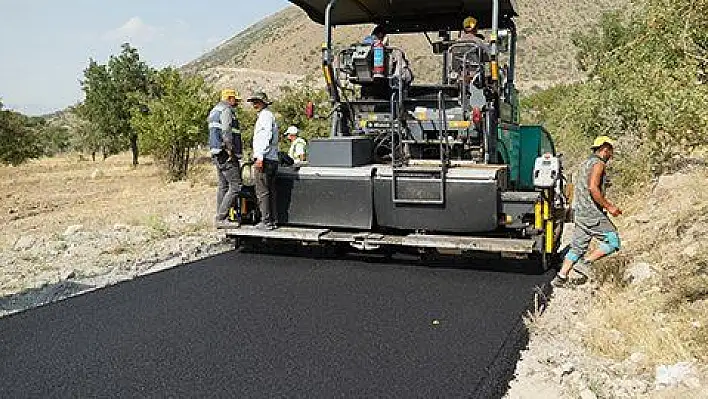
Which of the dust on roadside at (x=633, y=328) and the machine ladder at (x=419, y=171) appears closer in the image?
the dust on roadside at (x=633, y=328)

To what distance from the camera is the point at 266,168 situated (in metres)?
6.98

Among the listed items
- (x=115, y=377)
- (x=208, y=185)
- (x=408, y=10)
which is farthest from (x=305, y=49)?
(x=115, y=377)

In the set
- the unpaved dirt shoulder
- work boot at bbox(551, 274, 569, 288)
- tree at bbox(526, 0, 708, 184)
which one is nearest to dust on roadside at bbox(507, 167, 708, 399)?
work boot at bbox(551, 274, 569, 288)

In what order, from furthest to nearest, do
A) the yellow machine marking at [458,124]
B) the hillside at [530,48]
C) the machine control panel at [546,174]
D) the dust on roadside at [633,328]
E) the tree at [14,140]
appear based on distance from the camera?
the hillside at [530,48] < the tree at [14,140] < the yellow machine marking at [458,124] < the machine control panel at [546,174] < the dust on roadside at [633,328]

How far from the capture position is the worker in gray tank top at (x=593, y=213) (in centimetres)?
586

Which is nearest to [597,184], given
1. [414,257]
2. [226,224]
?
[414,257]

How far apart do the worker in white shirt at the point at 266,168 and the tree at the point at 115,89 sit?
2682 cm

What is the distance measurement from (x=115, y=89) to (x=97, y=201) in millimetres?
15226

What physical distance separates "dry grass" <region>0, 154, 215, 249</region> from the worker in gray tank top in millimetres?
5201

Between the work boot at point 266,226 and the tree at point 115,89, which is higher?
the tree at point 115,89

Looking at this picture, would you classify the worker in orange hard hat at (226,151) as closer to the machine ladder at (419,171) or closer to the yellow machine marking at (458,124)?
the machine ladder at (419,171)

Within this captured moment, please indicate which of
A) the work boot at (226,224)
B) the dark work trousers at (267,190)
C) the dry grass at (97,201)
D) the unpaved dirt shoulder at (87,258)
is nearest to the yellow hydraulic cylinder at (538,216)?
the dark work trousers at (267,190)

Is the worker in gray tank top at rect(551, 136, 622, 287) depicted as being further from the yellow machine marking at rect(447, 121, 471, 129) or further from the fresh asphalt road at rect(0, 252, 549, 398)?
the yellow machine marking at rect(447, 121, 471, 129)

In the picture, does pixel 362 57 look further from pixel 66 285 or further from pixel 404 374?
pixel 404 374
